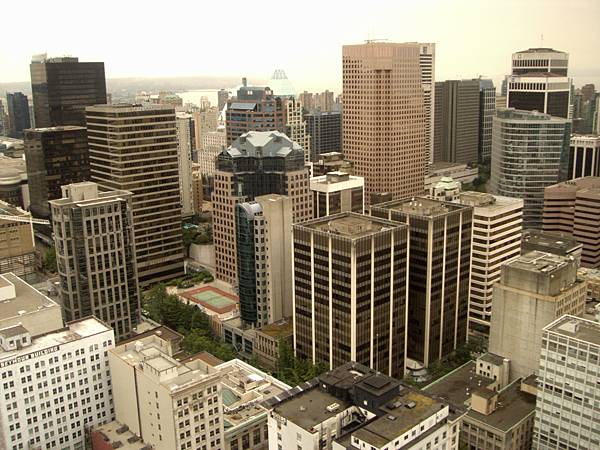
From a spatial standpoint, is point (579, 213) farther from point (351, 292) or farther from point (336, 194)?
point (351, 292)

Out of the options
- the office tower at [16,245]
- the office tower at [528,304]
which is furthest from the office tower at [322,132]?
the office tower at [528,304]

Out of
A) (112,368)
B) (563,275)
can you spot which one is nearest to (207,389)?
(112,368)

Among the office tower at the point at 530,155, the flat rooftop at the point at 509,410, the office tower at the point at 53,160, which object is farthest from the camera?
the office tower at the point at 53,160

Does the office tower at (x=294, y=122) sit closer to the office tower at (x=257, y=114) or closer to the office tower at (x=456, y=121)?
the office tower at (x=257, y=114)

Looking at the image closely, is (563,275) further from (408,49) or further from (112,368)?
(408,49)

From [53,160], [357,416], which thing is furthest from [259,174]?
[357,416]
